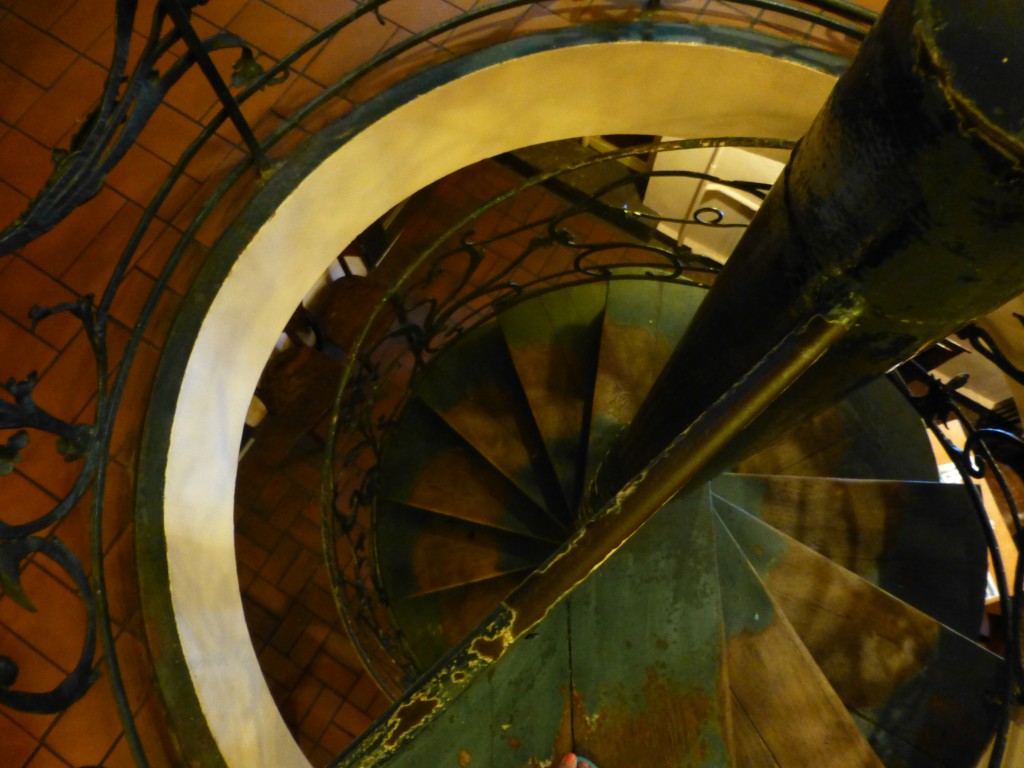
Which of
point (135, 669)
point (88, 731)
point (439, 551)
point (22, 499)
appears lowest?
point (88, 731)

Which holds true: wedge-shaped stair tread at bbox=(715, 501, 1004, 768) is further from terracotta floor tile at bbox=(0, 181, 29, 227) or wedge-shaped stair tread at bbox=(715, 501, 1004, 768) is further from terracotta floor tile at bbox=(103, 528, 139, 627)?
terracotta floor tile at bbox=(0, 181, 29, 227)

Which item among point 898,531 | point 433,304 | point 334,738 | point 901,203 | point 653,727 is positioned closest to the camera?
point 901,203

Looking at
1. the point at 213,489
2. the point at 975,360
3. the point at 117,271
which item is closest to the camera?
the point at 117,271

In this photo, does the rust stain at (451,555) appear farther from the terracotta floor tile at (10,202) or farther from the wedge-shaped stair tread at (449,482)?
the terracotta floor tile at (10,202)

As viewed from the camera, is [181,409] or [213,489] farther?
[213,489]

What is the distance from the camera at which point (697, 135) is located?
403 cm

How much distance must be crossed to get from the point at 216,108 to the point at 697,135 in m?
2.55

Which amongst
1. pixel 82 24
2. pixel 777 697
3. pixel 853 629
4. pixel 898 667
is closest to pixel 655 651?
pixel 777 697

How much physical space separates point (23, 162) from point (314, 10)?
4.30 feet

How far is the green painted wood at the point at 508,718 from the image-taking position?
1063 millimetres

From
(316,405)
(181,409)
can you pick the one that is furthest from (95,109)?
(316,405)

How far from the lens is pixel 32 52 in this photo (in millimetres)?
2793

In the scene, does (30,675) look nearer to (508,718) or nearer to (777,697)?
(508,718)

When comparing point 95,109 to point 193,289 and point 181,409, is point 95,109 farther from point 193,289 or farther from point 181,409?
point 181,409
